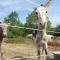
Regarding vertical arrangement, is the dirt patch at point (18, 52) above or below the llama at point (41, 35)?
below

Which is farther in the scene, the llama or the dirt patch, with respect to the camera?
the dirt patch

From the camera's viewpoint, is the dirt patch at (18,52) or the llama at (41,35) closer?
the llama at (41,35)

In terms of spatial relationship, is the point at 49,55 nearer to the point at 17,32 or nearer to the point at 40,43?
the point at 40,43

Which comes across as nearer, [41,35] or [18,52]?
[41,35]

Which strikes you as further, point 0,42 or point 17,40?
point 17,40

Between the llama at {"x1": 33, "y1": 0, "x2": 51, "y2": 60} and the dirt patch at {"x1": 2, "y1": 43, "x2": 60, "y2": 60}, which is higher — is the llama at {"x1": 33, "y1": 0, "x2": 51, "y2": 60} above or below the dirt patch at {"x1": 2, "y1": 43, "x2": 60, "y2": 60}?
above

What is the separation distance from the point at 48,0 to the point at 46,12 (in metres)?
0.77

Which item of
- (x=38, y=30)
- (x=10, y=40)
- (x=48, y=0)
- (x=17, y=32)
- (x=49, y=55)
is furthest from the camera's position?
(x=17, y=32)

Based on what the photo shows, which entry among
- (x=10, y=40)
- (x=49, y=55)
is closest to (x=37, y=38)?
(x=49, y=55)

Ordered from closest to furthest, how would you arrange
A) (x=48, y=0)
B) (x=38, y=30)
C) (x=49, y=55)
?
(x=38, y=30)
(x=49, y=55)
(x=48, y=0)

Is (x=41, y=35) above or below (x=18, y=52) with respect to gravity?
above

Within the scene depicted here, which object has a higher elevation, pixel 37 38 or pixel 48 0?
pixel 48 0

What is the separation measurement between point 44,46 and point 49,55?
48cm

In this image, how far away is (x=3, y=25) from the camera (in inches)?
281
